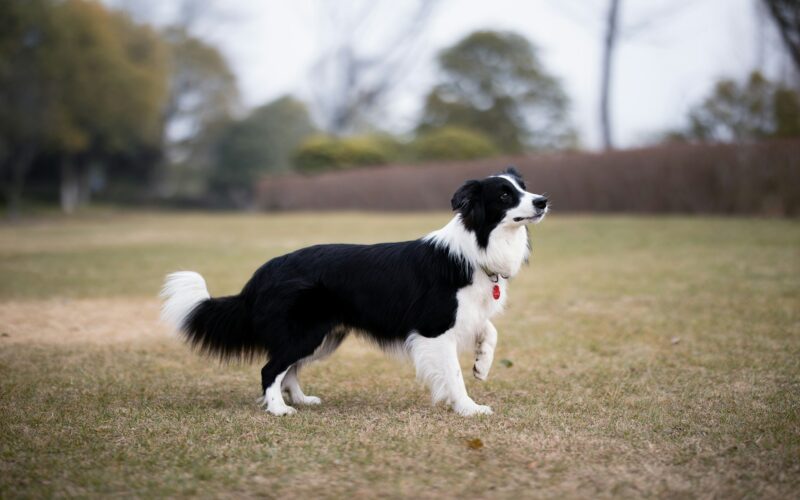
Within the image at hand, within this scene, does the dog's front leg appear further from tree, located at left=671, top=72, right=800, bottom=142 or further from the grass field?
tree, located at left=671, top=72, right=800, bottom=142

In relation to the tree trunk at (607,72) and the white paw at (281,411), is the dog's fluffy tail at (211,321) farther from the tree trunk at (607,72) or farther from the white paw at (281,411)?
the tree trunk at (607,72)

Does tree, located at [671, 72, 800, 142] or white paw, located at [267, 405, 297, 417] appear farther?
tree, located at [671, 72, 800, 142]

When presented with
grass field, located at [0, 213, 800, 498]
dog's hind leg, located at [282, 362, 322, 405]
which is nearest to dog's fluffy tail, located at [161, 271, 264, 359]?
dog's hind leg, located at [282, 362, 322, 405]

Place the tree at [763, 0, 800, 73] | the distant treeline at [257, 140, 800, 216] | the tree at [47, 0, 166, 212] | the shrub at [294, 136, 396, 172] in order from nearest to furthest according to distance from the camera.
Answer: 1. the distant treeline at [257, 140, 800, 216]
2. the tree at [763, 0, 800, 73]
3. the shrub at [294, 136, 396, 172]
4. the tree at [47, 0, 166, 212]

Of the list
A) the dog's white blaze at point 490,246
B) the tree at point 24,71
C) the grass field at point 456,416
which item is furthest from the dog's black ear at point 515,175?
the tree at point 24,71

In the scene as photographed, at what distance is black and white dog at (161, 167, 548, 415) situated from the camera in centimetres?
474

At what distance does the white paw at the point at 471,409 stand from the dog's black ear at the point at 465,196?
1.31m

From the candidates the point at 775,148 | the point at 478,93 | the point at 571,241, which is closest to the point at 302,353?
the point at 571,241

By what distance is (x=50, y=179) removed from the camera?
172 feet

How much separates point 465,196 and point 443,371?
1.18 metres

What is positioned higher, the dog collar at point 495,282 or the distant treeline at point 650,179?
the distant treeline at point 650,179

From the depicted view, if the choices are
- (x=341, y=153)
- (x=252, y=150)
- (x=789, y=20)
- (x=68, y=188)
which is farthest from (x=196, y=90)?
(x=789, y=20)

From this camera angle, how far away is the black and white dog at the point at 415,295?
187 inches

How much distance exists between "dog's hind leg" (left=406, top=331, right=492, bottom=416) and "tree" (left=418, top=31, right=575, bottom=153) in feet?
151
